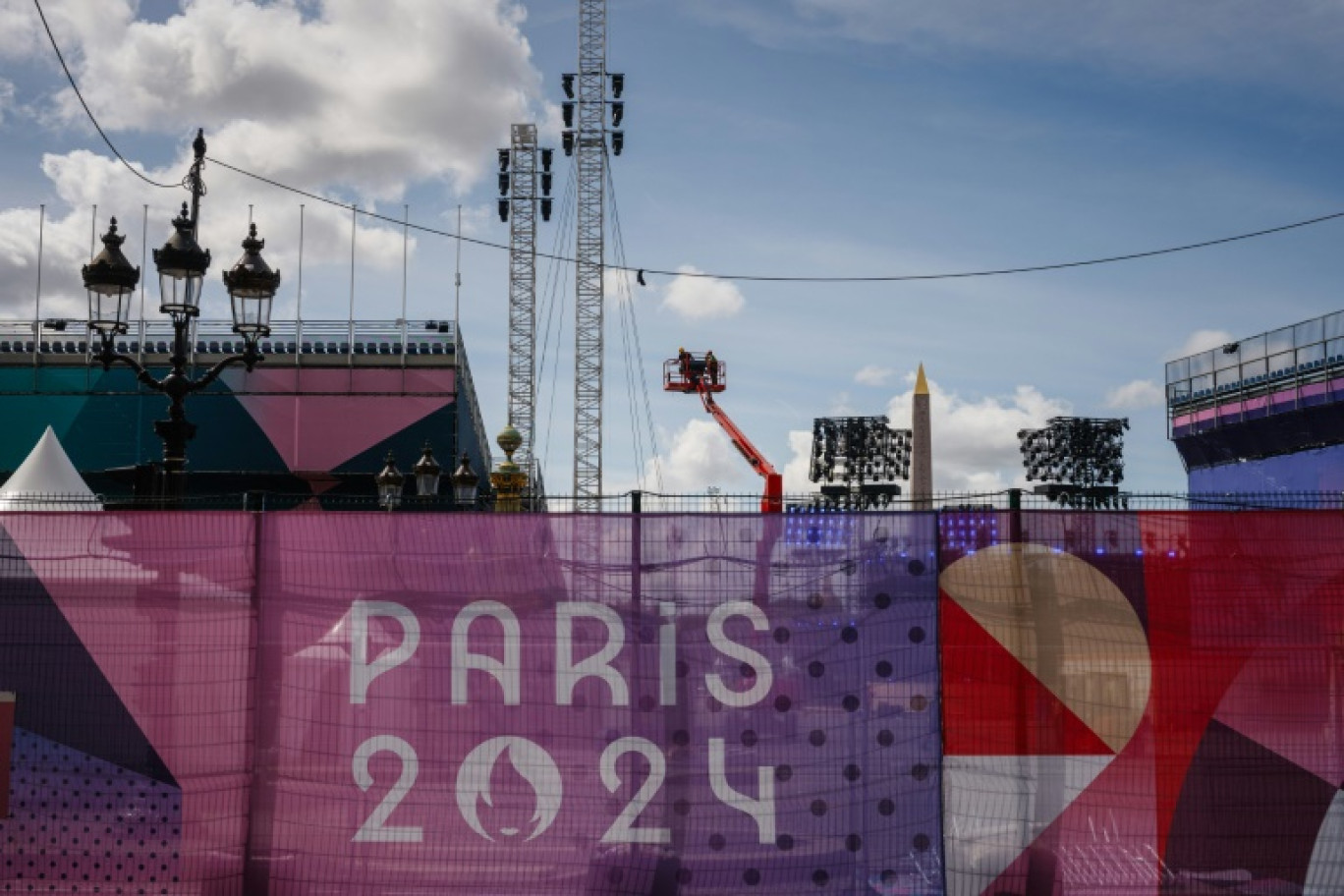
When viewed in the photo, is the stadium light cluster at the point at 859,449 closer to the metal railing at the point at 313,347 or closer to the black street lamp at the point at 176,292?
the metal railing at the point at 313,347

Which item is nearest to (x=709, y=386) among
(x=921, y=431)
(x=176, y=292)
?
(x=921, y=431)

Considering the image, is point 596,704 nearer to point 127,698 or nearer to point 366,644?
point 366,644

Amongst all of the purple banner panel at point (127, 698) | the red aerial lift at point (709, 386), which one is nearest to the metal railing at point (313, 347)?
the red aerial lift at point (709, 386)

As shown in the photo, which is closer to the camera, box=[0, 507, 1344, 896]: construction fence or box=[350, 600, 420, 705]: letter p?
box=[0, 507, 1344, 896]: construction fence

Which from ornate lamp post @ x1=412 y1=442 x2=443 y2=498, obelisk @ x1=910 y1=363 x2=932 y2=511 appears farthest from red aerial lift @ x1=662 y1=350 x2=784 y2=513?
ornate lamp post @ x1=412 y1=442 x2=443 y2=498

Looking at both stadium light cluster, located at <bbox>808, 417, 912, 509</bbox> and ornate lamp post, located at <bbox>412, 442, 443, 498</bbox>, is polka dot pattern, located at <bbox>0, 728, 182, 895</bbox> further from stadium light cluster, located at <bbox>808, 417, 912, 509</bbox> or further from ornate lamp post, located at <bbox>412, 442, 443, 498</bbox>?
stadium light cluster, located at <bbox>808, 417, 912, 509</bbox>

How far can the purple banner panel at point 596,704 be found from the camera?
28.0 feet

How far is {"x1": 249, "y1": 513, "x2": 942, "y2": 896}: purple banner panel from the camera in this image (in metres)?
8.55

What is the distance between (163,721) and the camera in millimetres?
8961

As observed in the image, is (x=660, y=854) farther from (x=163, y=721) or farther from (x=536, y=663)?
→ (x=163, y=721)

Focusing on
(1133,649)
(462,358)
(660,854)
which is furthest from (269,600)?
(462,358)

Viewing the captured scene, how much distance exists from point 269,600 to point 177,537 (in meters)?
0.85

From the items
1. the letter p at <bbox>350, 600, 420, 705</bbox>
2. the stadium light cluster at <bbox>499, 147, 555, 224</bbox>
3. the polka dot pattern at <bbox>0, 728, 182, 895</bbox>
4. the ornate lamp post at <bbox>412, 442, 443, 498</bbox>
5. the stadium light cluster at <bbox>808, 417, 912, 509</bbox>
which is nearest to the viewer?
the polka dot pattern at <bbox>0, 728, 182, 895</bbox>

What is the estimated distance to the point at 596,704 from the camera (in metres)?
8.77
